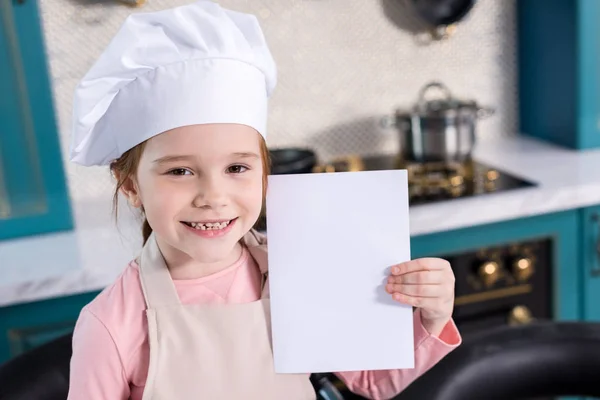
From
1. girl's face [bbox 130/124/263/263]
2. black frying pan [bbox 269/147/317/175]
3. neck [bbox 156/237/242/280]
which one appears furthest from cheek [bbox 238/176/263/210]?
black frying pan [bbox 269/147/317/175]

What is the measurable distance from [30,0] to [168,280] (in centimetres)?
82

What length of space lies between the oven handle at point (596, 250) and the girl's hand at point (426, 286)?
0.89m

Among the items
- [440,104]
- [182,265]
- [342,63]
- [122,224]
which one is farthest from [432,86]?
[182,265]

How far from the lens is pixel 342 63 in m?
1.82

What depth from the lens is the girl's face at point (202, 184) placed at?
72 centimetres

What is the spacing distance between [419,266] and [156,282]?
0.28 meters

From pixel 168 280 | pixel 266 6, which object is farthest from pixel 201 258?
pixel 266 6

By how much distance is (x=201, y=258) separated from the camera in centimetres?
76

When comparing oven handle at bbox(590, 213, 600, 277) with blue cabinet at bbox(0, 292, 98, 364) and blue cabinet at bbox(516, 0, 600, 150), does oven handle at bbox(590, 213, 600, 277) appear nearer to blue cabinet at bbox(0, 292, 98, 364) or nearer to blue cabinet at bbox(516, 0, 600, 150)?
blue cabinet at bbox(516, 0, 600, 150)

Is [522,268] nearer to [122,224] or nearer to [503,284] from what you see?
[503,284]

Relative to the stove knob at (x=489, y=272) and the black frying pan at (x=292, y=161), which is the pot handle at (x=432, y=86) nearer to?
the black frying pan at (x=292, y=161)

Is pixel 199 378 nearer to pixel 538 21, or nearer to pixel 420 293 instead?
pixel 420 293

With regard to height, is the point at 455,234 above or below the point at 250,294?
below

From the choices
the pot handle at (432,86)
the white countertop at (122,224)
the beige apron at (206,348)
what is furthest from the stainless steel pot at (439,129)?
the beige apron at (206,348)
